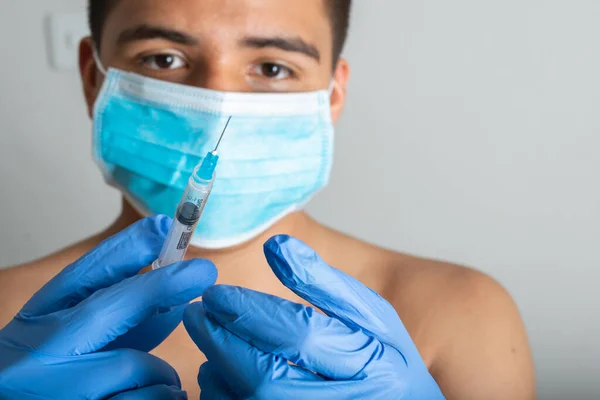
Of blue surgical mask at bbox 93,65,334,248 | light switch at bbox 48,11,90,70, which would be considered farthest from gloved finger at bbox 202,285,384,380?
light switch at bbox 48,11,90,70

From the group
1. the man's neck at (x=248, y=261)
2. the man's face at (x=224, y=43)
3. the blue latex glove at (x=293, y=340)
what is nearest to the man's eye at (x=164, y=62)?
the man's face at (x=224, y=43)

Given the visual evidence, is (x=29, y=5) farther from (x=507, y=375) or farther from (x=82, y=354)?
(x=507, y=375)

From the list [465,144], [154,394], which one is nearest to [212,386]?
[154,394]

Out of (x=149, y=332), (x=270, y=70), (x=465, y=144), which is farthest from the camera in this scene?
(x=465, y=144)

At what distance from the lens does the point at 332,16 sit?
1.25 m

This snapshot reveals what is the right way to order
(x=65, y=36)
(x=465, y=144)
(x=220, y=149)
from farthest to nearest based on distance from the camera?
(x=65, y=36) → (x=465, y=144) → (x=220, y=149)

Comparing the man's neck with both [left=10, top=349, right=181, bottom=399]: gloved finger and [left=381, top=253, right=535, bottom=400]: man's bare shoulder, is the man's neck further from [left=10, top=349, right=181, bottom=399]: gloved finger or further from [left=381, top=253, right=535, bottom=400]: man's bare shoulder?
[left=10, top=349, right=181, bottom=399]: gloved finger

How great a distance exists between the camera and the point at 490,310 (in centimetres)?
126

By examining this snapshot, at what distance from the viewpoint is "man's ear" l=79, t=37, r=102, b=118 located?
1281 mm

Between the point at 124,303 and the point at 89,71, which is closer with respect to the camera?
the point at 124,303

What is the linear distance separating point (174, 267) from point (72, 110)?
3.73 ft

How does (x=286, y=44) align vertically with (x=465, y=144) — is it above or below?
above

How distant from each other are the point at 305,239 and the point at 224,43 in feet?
1.51

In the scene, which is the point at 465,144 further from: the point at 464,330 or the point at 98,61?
the point at 98,61
